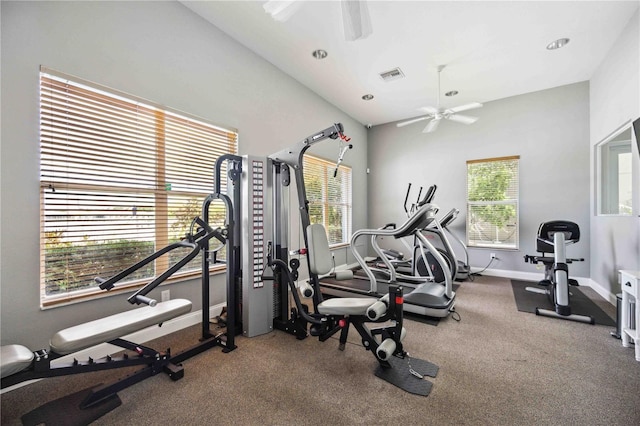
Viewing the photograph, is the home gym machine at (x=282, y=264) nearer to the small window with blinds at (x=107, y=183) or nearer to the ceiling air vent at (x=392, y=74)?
the small window with blinds at (x=107, y=183)

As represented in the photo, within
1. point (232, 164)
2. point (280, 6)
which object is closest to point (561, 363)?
point (232, 164)

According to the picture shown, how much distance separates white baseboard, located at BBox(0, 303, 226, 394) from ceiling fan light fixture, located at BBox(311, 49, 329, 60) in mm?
3456

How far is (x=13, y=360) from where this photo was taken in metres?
1.33

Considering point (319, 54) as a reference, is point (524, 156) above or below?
below

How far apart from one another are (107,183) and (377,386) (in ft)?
9.01

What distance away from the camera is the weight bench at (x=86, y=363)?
1.38m

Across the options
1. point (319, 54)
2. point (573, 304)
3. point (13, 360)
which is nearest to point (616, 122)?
point (573, 304)

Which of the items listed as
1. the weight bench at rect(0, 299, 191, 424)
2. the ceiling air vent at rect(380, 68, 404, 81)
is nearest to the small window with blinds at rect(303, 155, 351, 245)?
the ceiling air vent at rect(380, 68, 404, 81)

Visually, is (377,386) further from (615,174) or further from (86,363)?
(615,174)

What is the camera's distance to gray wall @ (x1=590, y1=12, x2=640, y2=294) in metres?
2.87

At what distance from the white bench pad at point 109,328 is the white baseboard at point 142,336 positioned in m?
0.39

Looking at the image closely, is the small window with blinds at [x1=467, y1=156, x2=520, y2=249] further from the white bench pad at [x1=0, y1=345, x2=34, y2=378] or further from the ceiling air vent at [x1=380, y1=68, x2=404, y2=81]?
the white bench pad at [x1=0, y1=345, x2=34, y2=378]

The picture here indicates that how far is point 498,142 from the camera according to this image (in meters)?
5.05

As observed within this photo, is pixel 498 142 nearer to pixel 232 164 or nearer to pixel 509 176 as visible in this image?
pixel 509 176
